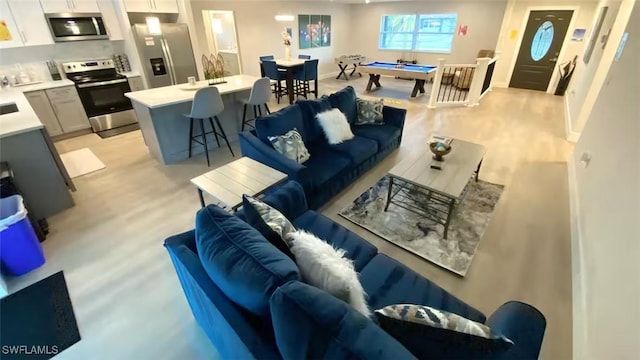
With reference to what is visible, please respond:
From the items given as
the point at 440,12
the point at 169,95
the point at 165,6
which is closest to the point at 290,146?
the point at 169,95

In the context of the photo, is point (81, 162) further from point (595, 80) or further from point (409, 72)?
point (595, 80)

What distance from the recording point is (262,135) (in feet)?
8.86

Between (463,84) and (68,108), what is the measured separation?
8.67 metres

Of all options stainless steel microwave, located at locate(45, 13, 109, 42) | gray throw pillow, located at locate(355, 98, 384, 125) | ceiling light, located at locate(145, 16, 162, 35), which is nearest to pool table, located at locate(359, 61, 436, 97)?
gray throw pillow, located at locate(355, 98, 384, 125)

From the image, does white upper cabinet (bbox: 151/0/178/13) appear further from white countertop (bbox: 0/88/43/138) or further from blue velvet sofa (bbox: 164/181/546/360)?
blue velvet sofa (bbox: 164/181/546/360)

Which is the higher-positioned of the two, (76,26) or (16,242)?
(76,26)

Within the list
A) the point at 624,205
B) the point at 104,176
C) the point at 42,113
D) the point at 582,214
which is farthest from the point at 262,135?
the point at 42,113

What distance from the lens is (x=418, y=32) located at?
356 inches

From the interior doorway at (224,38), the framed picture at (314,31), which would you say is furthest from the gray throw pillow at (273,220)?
the framed picture at (314,31)

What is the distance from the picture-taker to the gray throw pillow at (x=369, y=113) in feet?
12.3

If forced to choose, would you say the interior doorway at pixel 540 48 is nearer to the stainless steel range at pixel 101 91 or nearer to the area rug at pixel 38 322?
the stainless steel range at pixel 101 91

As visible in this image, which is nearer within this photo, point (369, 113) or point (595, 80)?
point (369, 113)

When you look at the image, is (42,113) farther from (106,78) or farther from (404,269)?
(404,269)

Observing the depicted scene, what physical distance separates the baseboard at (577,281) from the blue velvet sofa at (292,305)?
2.69ft
